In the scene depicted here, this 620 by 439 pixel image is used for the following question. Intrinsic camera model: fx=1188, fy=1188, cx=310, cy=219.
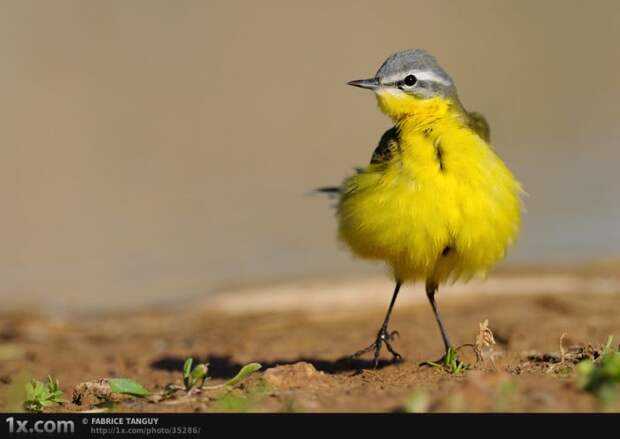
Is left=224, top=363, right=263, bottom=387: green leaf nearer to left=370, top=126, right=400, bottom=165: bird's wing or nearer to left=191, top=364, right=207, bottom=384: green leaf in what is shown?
left=191, top=364, right=207, bottom=384: green leaf

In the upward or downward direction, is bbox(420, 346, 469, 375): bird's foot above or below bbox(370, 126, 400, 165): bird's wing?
below

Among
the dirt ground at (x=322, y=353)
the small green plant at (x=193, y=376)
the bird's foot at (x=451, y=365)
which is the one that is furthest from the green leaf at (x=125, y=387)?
the bird's foot at (x=451, y=365)

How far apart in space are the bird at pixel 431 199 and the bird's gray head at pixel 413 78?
1 centimetres

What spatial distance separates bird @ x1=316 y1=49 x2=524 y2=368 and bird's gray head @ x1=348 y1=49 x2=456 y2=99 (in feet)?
0.03

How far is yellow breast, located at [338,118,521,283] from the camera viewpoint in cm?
739

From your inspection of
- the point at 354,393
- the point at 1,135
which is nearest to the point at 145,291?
the point at 1,135

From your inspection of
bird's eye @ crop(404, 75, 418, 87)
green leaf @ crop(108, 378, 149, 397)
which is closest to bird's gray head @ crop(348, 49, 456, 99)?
bird's eye @ crop(404, 75, 418, 87)

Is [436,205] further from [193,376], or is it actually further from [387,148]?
[193,376]

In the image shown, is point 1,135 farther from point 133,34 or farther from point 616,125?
point 616,125

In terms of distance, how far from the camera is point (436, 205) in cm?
735

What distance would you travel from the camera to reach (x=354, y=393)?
19.4 feet

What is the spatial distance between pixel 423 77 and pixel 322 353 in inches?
96.7

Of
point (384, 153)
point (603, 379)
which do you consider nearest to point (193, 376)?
point (603, 379)

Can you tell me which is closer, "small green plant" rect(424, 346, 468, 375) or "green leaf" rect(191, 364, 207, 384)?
"green leaf" rect(191, 364, 207, 384)
